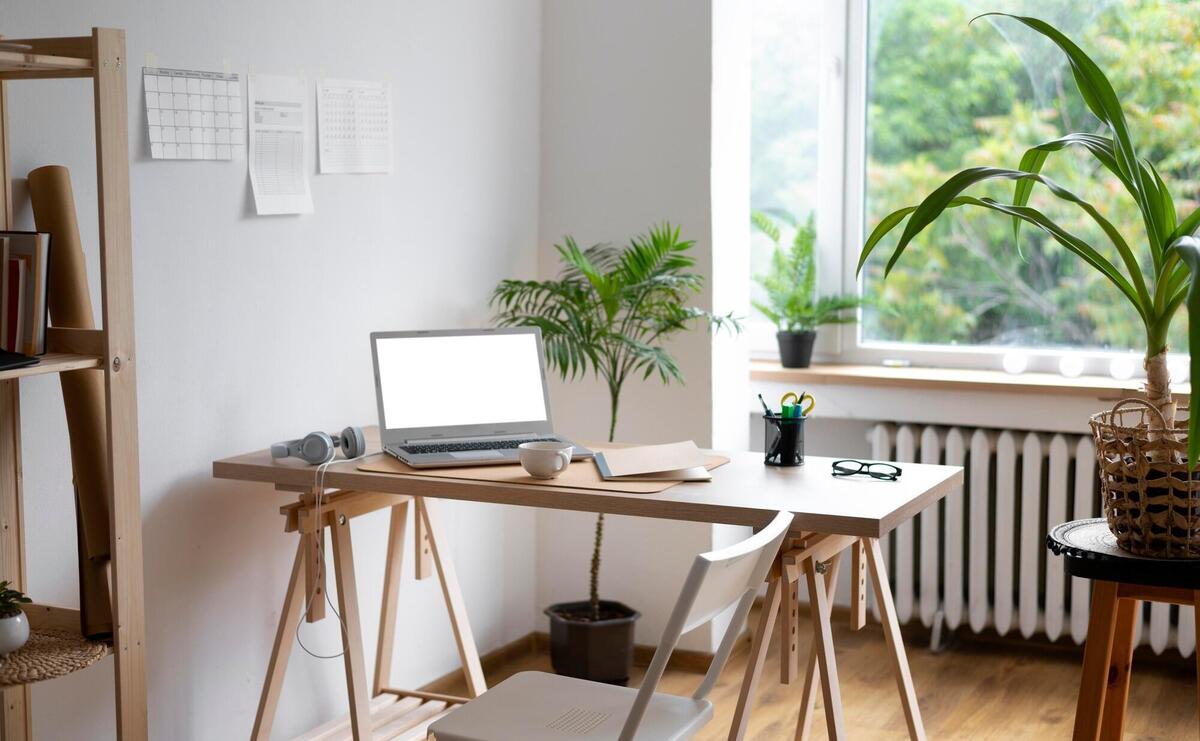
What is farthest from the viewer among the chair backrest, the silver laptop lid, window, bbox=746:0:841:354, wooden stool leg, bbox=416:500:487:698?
window, bbox=746:0:841:354

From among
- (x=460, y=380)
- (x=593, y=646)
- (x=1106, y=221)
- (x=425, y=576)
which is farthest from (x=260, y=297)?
(x=1106, y=221)

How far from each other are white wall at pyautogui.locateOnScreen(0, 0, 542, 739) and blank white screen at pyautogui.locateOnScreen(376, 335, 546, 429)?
1.03 ft

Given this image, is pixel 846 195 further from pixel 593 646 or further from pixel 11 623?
pixel 11 623

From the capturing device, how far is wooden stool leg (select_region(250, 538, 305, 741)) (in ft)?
9.18

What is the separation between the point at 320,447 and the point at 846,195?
2.14 metres

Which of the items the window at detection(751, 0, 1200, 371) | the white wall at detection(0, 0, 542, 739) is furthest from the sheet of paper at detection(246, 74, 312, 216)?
the window at detection(751, 0, 1200, 371)

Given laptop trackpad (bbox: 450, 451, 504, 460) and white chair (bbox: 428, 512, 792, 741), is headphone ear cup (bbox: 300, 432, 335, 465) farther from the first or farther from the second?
white chair (bbox: 428, 512, 792, 741)

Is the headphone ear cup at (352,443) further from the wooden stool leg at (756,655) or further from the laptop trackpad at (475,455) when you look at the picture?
the wooden stool leg at (756,655)

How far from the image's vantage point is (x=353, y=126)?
10.4ft

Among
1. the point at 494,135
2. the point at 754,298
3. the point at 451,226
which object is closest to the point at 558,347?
the point at 451,226

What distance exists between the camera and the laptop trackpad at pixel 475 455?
2.74 meters

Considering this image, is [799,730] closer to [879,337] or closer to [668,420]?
[668,420]

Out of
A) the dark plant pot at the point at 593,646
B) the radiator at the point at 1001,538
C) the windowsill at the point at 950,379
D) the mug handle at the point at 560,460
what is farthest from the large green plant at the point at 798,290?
the mug handle at the point at 560,460

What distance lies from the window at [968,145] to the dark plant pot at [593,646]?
1234 millimetres
